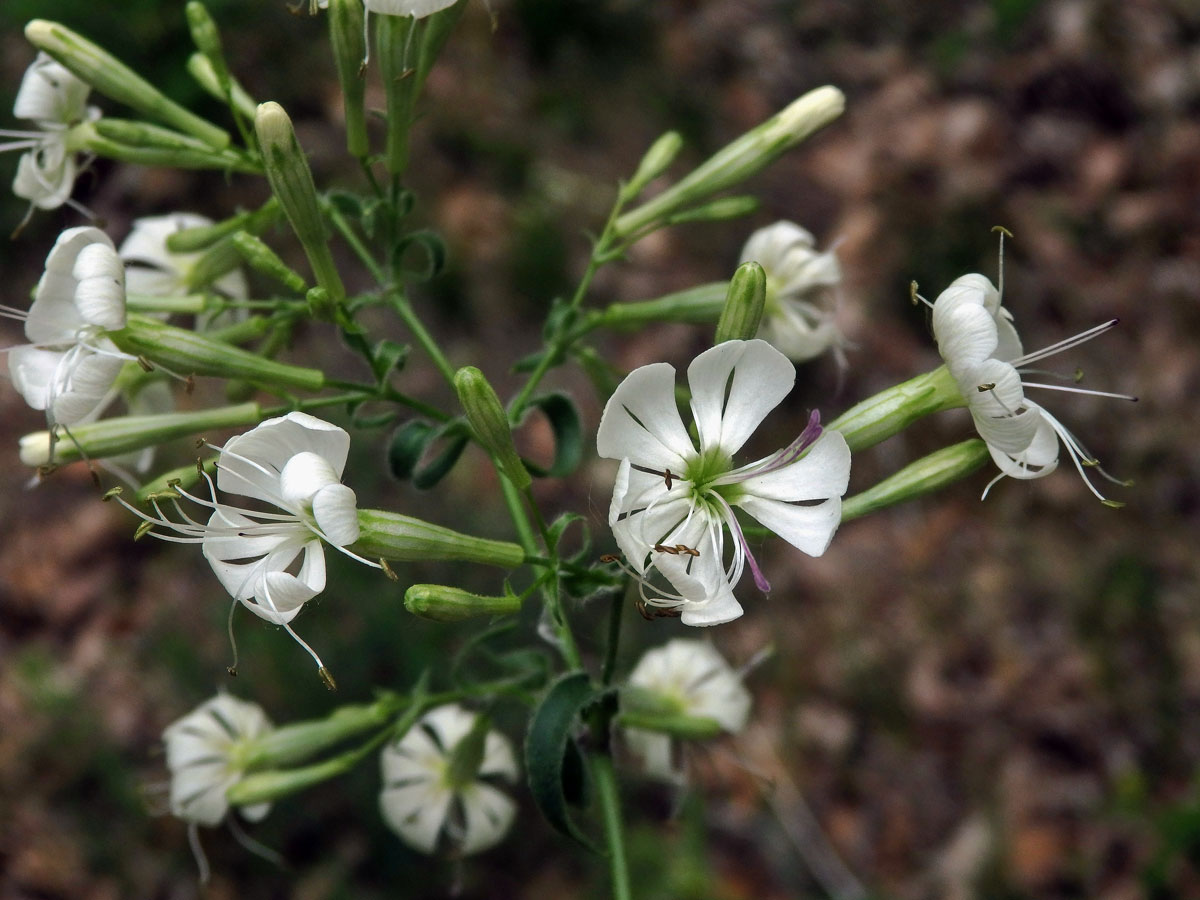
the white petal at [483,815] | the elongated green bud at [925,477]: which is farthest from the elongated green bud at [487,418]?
the white petal at [483,815]

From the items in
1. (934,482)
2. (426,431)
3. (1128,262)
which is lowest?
(1128,262)

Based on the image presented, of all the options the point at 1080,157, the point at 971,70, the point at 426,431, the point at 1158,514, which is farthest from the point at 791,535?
the point at 971,70

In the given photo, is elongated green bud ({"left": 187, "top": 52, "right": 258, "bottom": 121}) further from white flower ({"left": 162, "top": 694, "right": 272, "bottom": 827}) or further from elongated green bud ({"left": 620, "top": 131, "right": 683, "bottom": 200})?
white flower ({"left": 162, "top": 694, "right": 272, "bottom": 827})

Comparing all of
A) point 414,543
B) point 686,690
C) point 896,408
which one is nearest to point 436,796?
point 686,690

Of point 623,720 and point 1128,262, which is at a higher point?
point 623,720

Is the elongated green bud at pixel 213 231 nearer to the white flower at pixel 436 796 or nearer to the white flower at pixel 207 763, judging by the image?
the white flower at pixel 207 763

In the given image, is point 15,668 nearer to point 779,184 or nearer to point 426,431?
point 426,431

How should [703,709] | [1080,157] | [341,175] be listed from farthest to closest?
[341,175], [1080,157], [703,709]
